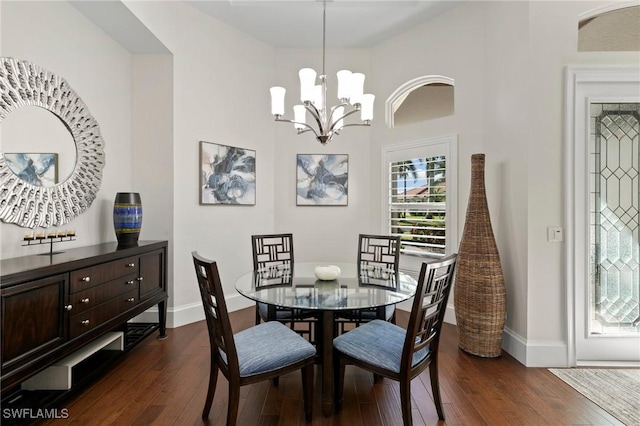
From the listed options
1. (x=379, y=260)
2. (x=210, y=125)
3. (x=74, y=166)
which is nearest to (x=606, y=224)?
(x=379, y=260)

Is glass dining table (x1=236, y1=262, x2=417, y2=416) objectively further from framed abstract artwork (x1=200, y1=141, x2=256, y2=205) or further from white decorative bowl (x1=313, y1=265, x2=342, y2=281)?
framed abstract artwork (x1=200, y1=141, x2=256, y2=205)

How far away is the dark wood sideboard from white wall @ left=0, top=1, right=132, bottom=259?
1.06 ft

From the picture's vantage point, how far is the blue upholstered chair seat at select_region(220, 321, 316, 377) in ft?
5.83

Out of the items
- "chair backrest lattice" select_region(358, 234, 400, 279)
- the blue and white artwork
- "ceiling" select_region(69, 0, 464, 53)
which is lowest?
"chair backrest lattice" select_region(358, 234, 400, 279)

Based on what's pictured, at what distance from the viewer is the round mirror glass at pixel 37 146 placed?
2279 millimetres

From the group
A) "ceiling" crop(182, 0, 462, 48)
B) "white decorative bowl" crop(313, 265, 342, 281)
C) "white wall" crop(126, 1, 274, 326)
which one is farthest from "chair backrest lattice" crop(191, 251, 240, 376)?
"ceiling" crop(182, 0, 462, 48)

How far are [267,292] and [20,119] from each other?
2196mm

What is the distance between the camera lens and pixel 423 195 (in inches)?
155

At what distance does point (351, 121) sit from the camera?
4.45 meters

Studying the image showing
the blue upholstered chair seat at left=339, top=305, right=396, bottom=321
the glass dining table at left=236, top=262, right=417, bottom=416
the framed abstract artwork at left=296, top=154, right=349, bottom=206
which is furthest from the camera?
the framed abstract artwork at left=296, top=154, right=349, bottom=206

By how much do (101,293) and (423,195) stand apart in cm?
338

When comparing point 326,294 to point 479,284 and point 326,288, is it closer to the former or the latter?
point 326,288

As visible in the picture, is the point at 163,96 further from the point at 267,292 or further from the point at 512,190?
the point at 512,190

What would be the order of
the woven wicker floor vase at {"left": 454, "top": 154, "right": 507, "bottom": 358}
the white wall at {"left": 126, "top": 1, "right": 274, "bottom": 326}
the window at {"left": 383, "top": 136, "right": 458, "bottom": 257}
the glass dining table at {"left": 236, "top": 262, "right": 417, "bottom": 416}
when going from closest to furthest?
1. the glass dining table at {"left": 236, "top": 262, "right": 417, "bottom": 416}
2. the woven wicker floor vase at {"left": 454, "top": 154, "right": 507, "bottom": 358}
3. the white wall at {"left": 126, "top": 1, "right": 274, "bottom": 326}
4. the window at {"left": 383, "top": 136, "right": 458, "bottom": 257}
